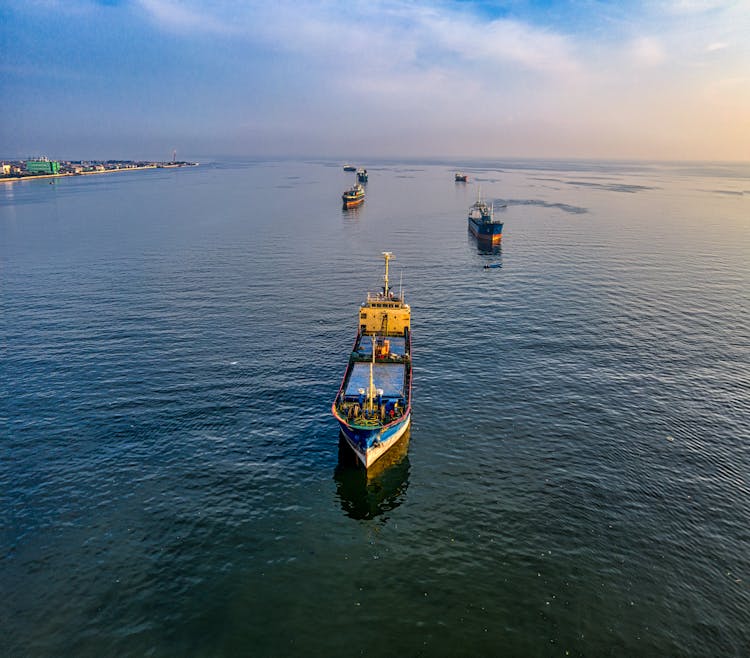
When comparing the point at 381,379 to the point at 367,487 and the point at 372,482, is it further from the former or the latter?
the point at 367,487

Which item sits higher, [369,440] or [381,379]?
[381,379]

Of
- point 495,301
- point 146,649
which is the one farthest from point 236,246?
point 146,649

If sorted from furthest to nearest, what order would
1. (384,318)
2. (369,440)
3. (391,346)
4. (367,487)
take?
(384,318) → (391,346) → (369,440) → (367,487)

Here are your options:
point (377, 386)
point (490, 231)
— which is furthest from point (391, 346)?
point (490, 231)

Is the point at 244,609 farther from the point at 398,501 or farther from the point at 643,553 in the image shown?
the point at 643,553

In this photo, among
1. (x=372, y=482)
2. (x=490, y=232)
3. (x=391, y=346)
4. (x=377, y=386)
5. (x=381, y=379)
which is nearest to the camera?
(x=372, y=482)

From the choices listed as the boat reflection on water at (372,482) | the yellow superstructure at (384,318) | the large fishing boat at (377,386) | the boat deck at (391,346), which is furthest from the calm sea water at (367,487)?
the yellow superstructure at (384,318)

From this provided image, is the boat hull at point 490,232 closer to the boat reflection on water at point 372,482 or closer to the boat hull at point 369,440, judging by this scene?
the boat reflection on water at point 372,482

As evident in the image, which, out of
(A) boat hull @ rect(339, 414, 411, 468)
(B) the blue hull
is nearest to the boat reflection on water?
(A) boat hull @ rect(339, 414, 411, 468)
